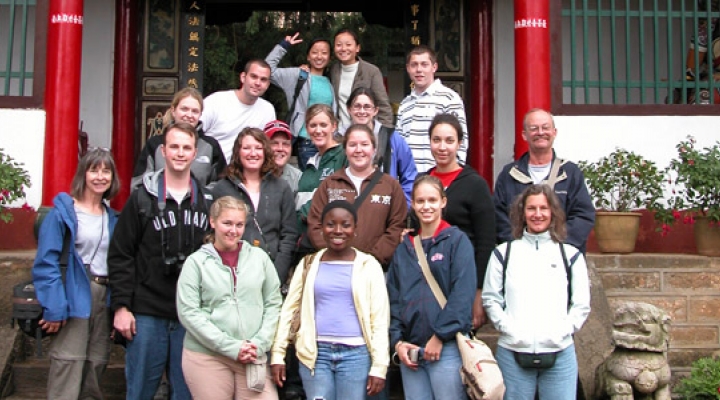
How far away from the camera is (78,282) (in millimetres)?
4844

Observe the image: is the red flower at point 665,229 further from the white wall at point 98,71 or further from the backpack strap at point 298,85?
the white wall at point 98,71

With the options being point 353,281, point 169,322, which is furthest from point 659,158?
point 169,322

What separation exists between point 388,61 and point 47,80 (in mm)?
8197

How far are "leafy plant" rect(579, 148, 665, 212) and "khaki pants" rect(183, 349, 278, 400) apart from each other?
3806 millimetres

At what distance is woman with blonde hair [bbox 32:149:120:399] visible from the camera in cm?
478

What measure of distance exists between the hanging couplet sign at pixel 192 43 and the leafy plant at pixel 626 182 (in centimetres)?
394

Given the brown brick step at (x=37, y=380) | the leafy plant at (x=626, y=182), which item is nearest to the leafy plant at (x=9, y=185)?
the brown brick step at (x=37, y=380)

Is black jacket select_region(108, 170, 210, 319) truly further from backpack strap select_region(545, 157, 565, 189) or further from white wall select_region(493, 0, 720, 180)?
white wall select_region(493, 0, 720, 180)

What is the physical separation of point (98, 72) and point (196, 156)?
12.7 feet

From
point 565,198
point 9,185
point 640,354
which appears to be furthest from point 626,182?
point 9,185

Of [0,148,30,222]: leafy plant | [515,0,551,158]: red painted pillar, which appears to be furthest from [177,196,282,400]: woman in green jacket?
[515,0,551,158]: red painted pillar

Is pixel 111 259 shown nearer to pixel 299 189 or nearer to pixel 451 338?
pixel 299 189

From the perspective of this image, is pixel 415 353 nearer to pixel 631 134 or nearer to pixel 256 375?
pixel 256 375

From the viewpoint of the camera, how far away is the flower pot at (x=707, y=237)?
7.15m
